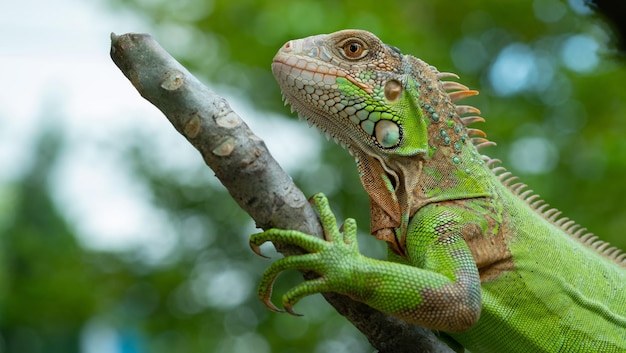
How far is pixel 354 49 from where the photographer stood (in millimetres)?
3650

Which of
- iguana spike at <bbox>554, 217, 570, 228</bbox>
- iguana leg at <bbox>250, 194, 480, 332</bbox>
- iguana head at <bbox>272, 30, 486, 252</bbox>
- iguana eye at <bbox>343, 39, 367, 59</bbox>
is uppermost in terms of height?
iguana eye at <bbox>343, 39, 367, 59</bbox>

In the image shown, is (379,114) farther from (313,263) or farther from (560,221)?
(560,221)

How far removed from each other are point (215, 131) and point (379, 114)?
1052 mm

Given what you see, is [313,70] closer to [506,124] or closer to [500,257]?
[500,257]

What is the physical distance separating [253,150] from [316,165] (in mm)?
6708

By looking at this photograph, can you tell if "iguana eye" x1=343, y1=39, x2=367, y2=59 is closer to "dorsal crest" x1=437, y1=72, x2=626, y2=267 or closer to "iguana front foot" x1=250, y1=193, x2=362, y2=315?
"dorsal crest" x1=437, y1=72, x2=626, y2=267

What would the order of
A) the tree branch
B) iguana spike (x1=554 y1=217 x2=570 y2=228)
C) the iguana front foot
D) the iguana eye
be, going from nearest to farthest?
the tree branch
the iguana front foot
the iguana eye
iguana spike (x1=554 y1=217 x2=570 y2=228)

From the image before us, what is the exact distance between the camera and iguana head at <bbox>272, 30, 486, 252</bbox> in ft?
11.6

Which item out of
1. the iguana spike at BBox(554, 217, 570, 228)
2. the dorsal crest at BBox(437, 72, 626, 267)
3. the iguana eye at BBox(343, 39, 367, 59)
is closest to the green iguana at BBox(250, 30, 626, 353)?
the iguana eye at BBox(343, 39, 367, 59)

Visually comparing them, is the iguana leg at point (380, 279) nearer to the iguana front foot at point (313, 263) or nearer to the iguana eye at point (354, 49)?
the iguana front foot at point (313, 263)

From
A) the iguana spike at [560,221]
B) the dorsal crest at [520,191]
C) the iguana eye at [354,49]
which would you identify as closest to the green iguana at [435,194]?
the iguana eye at [354,49]

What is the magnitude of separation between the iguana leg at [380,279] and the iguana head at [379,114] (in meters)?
0.47

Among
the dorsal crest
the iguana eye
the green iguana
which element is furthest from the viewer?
the dorsal crest

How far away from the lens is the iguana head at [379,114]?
11.6 ft
